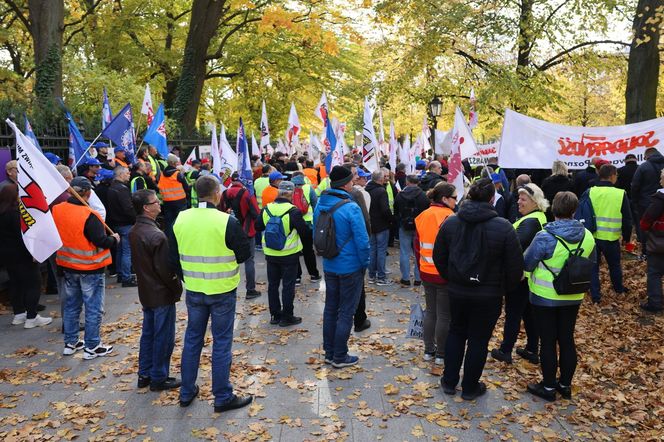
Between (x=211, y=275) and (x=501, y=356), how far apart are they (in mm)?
3649

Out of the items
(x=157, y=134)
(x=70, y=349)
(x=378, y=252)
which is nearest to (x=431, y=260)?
(x=378, y=252)

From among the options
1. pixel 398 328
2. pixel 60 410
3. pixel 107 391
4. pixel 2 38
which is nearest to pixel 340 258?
pixel 398 328

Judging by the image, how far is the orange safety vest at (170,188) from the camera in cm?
1153

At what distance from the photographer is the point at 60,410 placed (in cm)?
522

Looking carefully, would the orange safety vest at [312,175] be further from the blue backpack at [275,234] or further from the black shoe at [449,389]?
the black shoe at [449,389]

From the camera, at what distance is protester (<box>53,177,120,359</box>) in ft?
20.1

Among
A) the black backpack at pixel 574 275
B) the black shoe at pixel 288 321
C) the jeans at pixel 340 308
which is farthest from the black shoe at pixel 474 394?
the black shoe at pixel 288 321

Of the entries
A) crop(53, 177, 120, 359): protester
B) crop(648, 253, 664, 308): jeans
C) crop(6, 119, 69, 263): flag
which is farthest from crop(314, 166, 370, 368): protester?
crop(648, 253, 664, 308): jeans

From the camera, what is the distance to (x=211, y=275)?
16.0 feet

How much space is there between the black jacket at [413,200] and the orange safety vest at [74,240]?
4.99m

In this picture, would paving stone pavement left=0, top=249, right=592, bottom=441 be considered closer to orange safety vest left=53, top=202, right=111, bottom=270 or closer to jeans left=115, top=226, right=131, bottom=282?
orange safety vest left=53, top=202, right=111, bottom=270

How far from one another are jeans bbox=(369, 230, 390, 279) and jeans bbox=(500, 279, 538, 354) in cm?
359

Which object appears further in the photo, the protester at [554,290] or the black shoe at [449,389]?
the black shoe at [449,389]

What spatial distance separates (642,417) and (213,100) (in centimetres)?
3317
